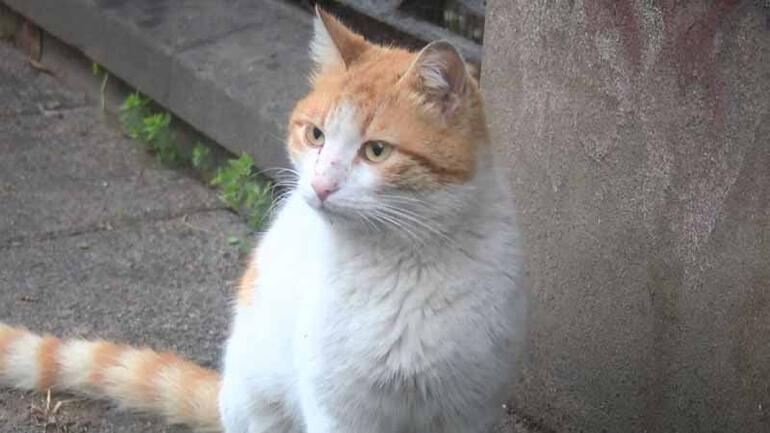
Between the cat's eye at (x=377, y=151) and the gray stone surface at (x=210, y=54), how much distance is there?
190 centimetres

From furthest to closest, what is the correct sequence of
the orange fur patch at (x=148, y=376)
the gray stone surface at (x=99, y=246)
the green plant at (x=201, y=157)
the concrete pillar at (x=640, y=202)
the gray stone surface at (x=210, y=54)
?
the green plant at (x=201, y=157)
the gray stone surface at (x=210, y=54)
the gray stone surface at (x=99, y=246)
the orange fur patch at (x=148, y=376)
the concrete pillar at (x=640, y=202)

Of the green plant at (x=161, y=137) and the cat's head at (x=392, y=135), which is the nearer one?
the cat's head at (x=392, y=135)

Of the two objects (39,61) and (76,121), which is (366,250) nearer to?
(76,121)

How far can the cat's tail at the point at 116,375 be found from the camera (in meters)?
3.56

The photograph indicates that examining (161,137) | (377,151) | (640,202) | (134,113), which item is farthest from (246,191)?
(377,151)

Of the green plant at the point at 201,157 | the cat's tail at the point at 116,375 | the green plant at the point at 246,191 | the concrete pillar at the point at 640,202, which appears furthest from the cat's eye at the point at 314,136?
the green plant at the point at 201,157

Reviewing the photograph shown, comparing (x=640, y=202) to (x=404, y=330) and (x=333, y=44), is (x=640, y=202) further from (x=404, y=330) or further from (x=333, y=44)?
(x=333, y=44)

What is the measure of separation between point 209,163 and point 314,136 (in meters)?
2.45

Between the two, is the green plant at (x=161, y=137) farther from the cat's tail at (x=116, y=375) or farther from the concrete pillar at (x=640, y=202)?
the concrete pillar at (x=640, y=202)

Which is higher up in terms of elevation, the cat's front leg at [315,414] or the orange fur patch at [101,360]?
the cat's front leg at [315,414]

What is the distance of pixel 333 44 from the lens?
290 centimetres

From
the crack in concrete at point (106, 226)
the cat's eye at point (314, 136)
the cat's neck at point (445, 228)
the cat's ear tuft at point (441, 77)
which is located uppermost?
the cat's ear tuft at point (441, 77)

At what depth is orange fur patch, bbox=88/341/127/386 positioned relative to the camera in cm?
359

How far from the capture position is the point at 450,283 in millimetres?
2850
